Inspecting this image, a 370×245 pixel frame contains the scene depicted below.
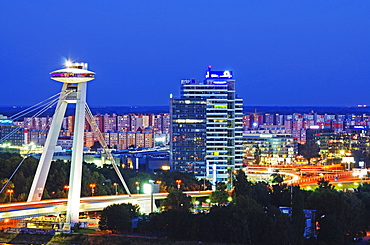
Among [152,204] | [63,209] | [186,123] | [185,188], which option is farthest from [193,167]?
[63,209]

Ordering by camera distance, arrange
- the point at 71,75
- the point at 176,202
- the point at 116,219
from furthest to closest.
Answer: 1. the point at 176,202
2. the point at 116,219
3. the point at 71,75

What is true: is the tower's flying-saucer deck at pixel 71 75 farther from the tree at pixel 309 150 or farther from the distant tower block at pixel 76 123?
the tree at pixel 309 150

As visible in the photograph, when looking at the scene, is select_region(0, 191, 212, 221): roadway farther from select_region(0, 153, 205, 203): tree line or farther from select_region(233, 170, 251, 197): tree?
select_region(233, 170, 251, 197): tree

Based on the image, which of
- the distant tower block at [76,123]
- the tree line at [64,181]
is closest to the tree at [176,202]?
the tree line at [64,181]

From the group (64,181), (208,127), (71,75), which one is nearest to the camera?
(71,75)

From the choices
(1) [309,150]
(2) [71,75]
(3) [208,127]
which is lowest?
(1) [309,150]

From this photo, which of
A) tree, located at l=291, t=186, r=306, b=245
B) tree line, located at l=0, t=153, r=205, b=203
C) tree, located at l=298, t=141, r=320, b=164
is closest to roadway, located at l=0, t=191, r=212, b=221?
tree line, located at l=0, t=153, r=205, b=203

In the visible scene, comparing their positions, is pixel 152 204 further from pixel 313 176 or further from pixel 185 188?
pixel 313 176

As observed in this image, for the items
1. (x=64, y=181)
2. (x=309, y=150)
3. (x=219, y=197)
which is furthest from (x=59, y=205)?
(x=309, y=150)

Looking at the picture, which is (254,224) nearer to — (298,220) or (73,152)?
(298,220)
